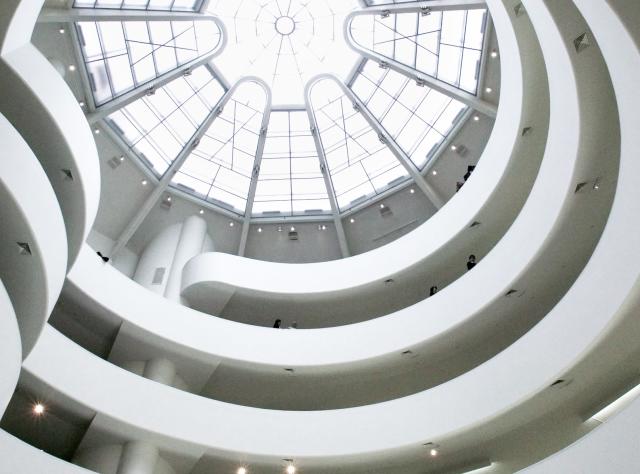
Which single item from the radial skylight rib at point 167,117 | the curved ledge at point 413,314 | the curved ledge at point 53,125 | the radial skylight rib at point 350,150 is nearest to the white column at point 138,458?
the curved ledge at point 413,314

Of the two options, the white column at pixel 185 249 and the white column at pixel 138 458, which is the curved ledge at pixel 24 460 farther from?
the white column at pixel 185 249

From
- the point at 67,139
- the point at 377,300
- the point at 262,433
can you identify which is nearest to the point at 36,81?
the point at 67,139

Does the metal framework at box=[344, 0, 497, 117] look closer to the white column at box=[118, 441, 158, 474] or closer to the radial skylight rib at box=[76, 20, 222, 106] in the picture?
the radial skylight rib at box=[76, 20, 222, 106]

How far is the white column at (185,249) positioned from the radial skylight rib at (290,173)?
291cm

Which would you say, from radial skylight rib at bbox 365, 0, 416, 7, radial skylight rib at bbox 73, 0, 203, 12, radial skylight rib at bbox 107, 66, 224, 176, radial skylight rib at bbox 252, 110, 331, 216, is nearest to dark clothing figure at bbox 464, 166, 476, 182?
radial skylight rib at bbox 365, 0, 416, 7

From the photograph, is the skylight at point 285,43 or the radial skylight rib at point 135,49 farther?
the skylight at point 285,43

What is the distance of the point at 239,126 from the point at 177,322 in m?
10.5

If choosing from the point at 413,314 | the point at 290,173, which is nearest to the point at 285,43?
the point at 290,173

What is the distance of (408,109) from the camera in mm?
24969

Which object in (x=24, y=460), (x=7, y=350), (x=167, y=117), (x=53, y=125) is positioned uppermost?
(x=167, y=117)

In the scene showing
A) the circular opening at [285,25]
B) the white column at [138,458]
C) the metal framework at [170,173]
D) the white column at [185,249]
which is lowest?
the white column at [138,458]

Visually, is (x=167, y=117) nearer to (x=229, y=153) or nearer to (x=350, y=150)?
(x=229, y=153)

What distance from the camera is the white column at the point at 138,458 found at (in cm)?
1575

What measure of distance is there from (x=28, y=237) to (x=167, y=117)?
1375 centimetres
